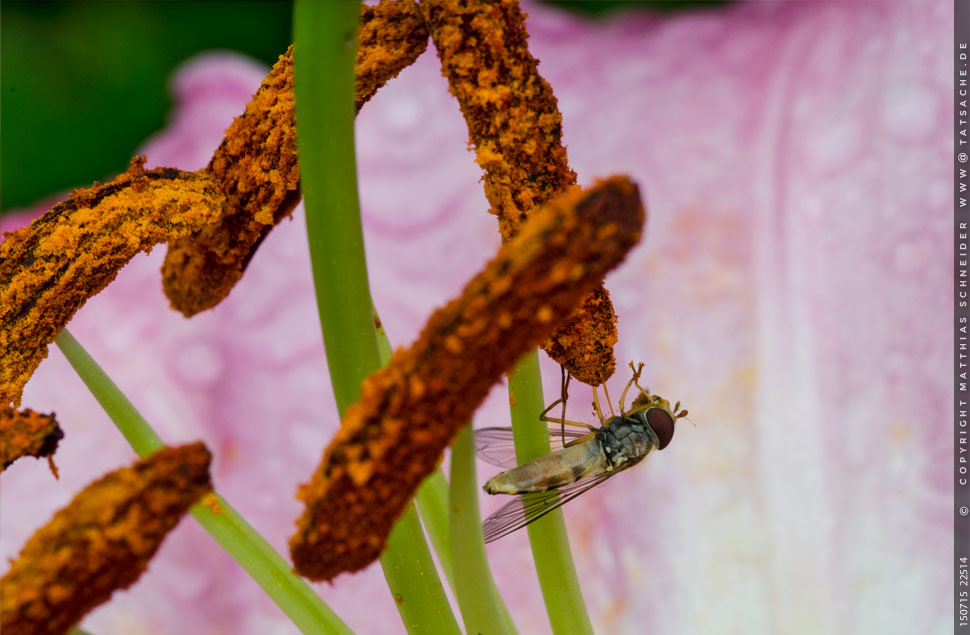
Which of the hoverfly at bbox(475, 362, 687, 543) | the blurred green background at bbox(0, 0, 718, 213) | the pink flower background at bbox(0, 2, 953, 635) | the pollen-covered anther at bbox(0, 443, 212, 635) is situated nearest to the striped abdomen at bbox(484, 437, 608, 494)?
the hoverfly at bbox(475, 362, 687, 543)

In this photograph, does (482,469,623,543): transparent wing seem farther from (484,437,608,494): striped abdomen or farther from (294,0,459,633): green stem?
(294,0,459,633): green stem

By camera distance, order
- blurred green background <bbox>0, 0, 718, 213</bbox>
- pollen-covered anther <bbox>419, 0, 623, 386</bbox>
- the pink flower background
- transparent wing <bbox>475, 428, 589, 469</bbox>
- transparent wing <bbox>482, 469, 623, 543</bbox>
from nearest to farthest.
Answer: pollen-covered anther <bbox>419, 0, 623, 386</bbox> < transparent wing <bbox>482, 469, 623, 543</bbox> < transparent wing <bbox>475, 428, 589, 469</bbox> < the pink flower background < blurred green background <bbox>0, 0, 718, 213</bbox>

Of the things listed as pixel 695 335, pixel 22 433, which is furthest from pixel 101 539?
pixel 695 335

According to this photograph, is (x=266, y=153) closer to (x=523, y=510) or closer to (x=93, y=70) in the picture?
(x=523, y=510)

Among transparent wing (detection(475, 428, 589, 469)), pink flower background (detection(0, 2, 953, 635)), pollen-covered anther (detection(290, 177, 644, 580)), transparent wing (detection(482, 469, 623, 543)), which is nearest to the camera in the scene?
pollen-covered anther (detection(290, 177, 644, 580))

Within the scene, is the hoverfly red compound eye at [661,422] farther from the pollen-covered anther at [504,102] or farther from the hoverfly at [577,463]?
the pollen-covered anther at [504,102]

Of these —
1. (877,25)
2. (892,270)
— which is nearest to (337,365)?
(892,270)

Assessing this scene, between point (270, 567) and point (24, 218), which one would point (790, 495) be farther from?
point (24, 218)
